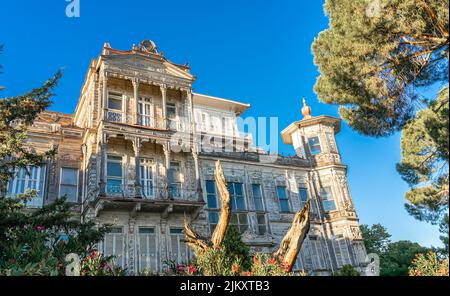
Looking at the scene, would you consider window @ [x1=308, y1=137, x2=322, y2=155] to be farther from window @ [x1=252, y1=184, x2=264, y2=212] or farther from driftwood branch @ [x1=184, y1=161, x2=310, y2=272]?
driftwood branch @ [x1=184, y1=161, x2=310, y2=272]

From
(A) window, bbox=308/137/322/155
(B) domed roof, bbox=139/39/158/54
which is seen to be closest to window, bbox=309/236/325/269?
(A) window, bbox=308/137/322/155

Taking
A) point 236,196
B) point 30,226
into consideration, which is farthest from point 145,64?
point 30,226

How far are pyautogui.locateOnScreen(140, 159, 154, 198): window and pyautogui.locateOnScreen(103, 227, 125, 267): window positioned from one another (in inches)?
88.8

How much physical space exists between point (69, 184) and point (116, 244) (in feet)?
13.7

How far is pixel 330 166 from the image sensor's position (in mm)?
24859

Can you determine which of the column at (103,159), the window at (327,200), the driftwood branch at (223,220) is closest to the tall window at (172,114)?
the column at (103,159)

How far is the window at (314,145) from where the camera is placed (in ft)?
85.6

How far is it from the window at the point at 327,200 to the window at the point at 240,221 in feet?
20.2

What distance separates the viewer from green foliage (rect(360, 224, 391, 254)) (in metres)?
33.2

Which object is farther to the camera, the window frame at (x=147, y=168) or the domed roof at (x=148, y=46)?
the domed roof at (x=148, y=46)

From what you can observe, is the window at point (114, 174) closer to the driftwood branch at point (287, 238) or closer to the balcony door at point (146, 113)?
the balcony door at point (146, 113)
